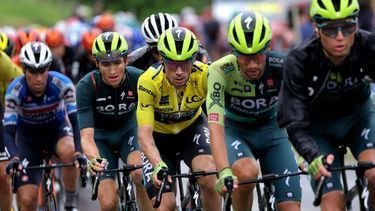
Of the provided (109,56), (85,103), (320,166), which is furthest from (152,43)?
(320,166)

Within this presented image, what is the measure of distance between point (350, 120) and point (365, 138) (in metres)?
0.20

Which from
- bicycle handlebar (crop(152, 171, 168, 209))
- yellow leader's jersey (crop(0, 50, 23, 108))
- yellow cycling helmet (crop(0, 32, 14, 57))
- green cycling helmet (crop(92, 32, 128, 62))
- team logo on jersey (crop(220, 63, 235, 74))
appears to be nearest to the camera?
bicycle handlebar (crop(152, 171, 168, 209))

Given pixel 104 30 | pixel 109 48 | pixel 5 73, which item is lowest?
pixel 109 48

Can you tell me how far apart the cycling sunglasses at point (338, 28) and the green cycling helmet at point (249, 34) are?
92cm

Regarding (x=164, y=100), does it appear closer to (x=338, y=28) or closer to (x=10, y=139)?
(x=10, y=139)

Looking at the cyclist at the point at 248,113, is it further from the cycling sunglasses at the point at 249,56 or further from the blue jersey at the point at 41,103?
the blue jersey at the point at 41,103

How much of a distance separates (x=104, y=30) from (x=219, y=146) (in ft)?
46.4

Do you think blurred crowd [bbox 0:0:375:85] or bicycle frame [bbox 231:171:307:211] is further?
blurred crowd [bbox 0:0:375:85]

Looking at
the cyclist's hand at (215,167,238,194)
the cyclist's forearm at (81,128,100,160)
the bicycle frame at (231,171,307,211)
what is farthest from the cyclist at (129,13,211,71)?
the cyclist's hand at (215,167,238,194)

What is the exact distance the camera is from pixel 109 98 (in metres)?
11.4

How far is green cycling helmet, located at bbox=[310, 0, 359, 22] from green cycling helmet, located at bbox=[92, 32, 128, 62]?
3262 millimetres

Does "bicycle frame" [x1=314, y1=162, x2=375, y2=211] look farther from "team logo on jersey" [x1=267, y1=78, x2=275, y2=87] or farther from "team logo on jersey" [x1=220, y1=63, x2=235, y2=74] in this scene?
"team logo on jersey" [x1=220, y1=63, x2=235, y2=74]

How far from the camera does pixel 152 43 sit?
12094mm

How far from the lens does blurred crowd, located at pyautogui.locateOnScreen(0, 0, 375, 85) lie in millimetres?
18859
